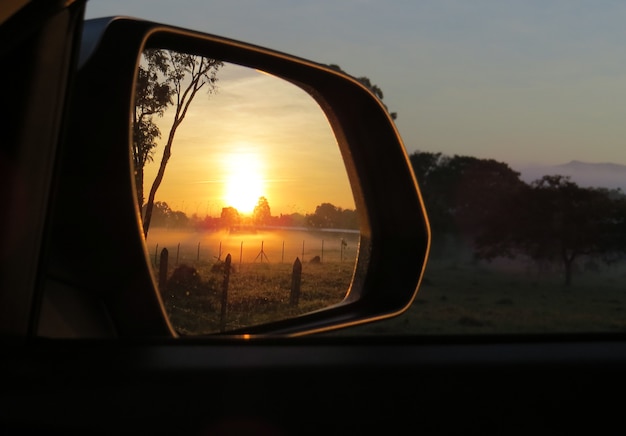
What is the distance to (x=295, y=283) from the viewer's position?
267 cm

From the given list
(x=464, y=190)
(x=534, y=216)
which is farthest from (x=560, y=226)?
(x=464, y=190)

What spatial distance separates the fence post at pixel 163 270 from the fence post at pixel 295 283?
0.52 metres

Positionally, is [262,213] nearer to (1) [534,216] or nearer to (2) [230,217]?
(2) [230,217]

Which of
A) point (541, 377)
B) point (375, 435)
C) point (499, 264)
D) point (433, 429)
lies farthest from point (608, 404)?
point (499, 264)

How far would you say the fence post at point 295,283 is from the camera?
265 centimetres

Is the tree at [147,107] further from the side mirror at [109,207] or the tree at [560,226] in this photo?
the tree at [560,226]

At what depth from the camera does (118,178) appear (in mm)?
1946

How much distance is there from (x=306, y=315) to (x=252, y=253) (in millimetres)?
282

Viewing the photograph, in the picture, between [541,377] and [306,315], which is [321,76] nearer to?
[306,315]

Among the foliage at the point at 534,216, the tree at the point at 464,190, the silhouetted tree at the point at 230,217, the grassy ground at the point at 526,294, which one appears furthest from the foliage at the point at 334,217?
the foliage at the point at 534,216

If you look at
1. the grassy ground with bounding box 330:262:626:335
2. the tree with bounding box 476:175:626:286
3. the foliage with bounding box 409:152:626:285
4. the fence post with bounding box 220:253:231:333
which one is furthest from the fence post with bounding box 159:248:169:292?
the tree with bounding box 476:175:626:286

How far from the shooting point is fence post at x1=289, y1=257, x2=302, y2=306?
2646 mm

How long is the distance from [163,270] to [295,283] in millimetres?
571

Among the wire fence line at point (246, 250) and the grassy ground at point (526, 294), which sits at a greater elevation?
the wire fence line at point (246, 250)
